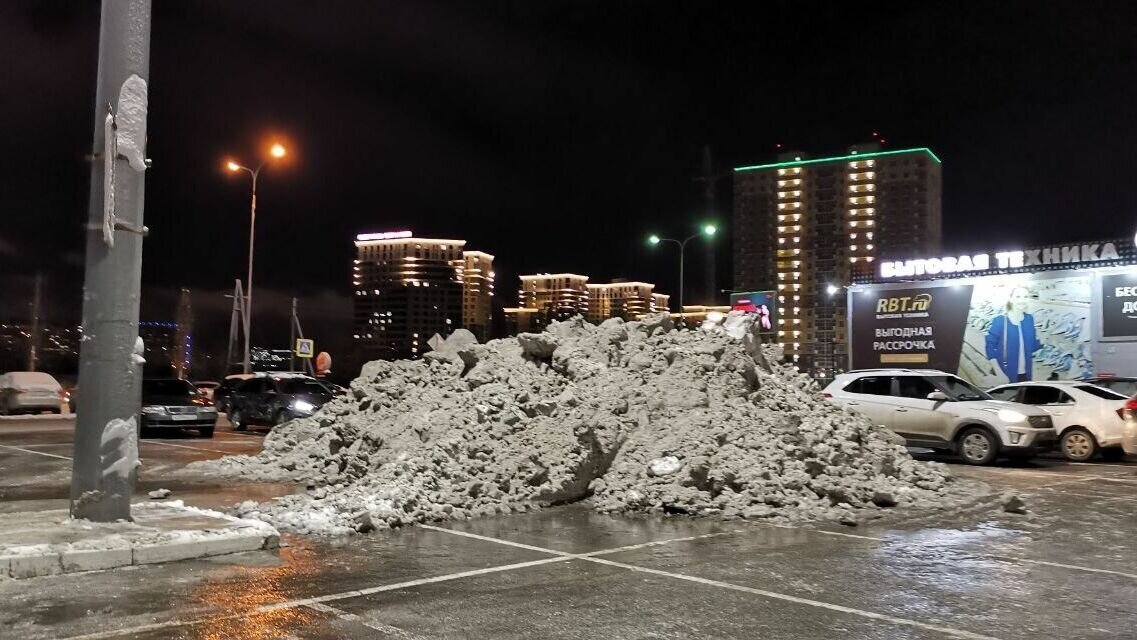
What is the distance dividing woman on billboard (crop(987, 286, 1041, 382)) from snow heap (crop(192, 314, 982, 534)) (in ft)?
50.4

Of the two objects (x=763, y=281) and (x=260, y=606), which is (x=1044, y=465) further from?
(x=763, y=281)

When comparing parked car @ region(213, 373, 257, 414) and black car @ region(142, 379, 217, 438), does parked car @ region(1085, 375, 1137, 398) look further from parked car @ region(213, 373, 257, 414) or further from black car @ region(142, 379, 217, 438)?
parked car @ region(213, 373, 257, 414)

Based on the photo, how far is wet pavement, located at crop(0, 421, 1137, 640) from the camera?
5.33 meters

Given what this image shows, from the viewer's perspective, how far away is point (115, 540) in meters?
7.14

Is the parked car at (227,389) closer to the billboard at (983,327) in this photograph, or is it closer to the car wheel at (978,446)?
the car wheel at (978,446)

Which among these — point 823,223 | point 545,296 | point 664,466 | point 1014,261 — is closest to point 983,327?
point 1014,261

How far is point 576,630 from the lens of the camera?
5246mm

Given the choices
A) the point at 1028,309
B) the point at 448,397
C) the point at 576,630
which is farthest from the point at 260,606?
the point at 1028,309

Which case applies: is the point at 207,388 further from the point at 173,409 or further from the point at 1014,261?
the point at 1014,261

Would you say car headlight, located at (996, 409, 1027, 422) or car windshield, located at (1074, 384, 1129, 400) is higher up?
car windshield, located at (1074, 384, 1129, 400)

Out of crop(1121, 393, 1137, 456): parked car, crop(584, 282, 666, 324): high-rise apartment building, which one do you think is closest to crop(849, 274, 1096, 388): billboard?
crop(1121, 393, 1137, 456): parked car

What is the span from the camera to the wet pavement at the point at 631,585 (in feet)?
17.5

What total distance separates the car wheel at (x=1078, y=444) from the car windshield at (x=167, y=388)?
20.2m

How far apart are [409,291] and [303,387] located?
5302 centimetres
